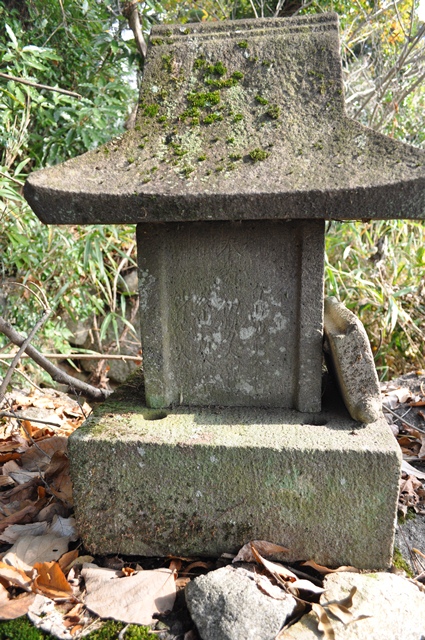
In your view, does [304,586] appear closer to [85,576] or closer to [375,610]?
[375,610]

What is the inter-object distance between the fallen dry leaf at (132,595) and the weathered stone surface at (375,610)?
16.6 inches

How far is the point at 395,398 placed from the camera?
10.5 ft

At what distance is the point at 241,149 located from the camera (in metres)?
1.61

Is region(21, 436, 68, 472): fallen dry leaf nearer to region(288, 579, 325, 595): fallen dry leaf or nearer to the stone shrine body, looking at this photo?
the stone shrine body

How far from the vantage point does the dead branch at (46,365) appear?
8.00 ft

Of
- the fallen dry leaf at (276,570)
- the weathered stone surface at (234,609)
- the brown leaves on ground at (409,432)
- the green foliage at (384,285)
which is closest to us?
the weathered stone surface at (234,609)

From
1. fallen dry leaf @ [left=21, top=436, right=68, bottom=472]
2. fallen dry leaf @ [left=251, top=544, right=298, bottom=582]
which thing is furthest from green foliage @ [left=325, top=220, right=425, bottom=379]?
fallen dry leaf @ [left=251, top=544, right=298, bottom=582]

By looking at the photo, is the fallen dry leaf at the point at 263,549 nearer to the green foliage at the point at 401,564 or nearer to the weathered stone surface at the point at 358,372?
the green foliage at the point at 401,564

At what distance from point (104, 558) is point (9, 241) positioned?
297 centimetres

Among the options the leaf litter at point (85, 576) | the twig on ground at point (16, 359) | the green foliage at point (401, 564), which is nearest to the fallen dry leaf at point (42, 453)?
the leaf litter at point (85, 576)

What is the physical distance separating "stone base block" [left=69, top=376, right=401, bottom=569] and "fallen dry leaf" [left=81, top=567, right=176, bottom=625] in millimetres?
158

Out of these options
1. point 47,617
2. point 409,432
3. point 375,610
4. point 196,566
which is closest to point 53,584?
point 47,617

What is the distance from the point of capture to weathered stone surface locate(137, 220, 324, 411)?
1.81m

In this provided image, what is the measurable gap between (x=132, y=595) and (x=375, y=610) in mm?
791
